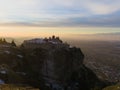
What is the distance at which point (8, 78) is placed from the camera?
454 ft

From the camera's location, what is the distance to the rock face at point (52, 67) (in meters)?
164

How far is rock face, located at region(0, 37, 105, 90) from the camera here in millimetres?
163625

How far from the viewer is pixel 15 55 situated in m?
172

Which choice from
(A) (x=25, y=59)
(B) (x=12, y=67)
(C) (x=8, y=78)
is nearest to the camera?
(C) (x=8, y=78)

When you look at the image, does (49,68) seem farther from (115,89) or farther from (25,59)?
(115,89)

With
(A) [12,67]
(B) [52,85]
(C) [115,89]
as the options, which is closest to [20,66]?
(A) [12,67]

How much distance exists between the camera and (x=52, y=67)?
17200cm

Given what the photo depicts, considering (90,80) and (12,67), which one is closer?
(12,67)

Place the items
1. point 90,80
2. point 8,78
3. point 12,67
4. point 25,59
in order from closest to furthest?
point 8,78, point 12,67, point 25,59, point 90,80

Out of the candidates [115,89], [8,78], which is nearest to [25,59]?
[8,78]

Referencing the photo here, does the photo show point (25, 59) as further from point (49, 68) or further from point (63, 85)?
point (63, 85)

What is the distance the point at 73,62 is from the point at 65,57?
8.19 metres

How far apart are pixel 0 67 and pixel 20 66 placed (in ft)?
69.5

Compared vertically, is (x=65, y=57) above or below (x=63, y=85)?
above
